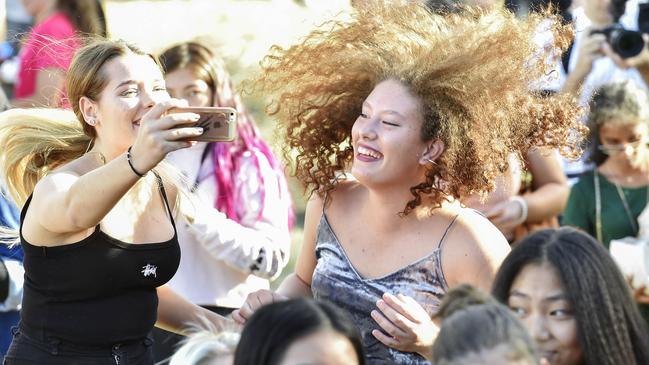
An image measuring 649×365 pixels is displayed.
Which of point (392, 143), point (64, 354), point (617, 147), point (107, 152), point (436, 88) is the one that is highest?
point (436, 88)

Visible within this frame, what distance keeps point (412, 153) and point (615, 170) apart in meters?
1.90

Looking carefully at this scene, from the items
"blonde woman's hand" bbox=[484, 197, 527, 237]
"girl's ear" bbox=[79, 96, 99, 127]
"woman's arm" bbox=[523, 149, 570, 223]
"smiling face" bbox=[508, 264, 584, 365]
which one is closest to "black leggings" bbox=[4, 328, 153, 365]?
"girl's ear" bbox=[79, 96, 99, 127]

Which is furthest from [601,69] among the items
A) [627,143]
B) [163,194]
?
[163,194]

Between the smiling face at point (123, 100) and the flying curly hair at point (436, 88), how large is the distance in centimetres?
53

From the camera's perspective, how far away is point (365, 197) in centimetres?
354

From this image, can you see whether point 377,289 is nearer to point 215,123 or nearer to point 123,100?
point 215,123

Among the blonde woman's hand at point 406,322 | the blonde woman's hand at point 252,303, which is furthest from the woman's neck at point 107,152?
the blonde woman's hand at point 406,322

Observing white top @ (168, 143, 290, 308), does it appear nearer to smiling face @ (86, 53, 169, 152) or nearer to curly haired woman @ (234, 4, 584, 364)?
curly haired woman @ (234, 4, 584, 364)

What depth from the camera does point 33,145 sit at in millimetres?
3613

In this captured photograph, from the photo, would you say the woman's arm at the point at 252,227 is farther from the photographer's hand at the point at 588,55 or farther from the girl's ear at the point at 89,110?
the photographer's hand at the point at 588,55

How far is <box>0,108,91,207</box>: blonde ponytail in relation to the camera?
142 inches

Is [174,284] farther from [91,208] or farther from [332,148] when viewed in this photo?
[91,208]

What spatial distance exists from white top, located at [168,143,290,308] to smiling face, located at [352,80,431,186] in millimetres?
1011

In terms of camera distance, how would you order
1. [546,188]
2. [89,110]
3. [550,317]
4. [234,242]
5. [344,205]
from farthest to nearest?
1. [546,188]
2. [234,242]
3. [344,205]
4. [89,110]
5. [550,317]
